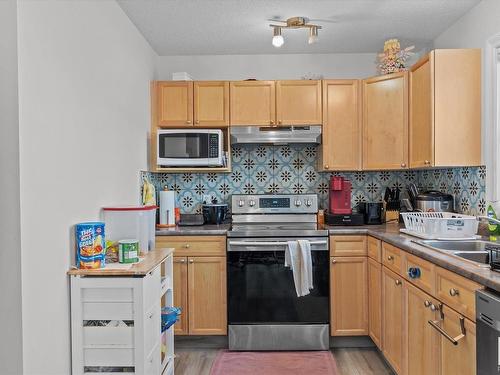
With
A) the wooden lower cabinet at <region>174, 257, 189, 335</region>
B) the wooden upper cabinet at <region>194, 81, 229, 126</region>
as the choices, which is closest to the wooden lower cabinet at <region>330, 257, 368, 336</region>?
the wooden lower cabinet at <region>174, 257, 189, 335</region>

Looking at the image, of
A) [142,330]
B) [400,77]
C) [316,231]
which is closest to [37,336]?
[142,330]

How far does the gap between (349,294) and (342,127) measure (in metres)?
1.37

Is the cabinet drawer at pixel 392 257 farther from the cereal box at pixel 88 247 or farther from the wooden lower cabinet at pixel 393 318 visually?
the cereal box at pixel 88 247

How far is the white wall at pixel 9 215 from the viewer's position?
1.52m

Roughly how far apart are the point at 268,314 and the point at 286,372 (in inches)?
17.8

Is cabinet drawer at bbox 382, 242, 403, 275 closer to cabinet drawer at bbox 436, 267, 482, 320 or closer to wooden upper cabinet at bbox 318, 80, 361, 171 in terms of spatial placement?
cabinet drawer at bbox 436, 267, 482, 320

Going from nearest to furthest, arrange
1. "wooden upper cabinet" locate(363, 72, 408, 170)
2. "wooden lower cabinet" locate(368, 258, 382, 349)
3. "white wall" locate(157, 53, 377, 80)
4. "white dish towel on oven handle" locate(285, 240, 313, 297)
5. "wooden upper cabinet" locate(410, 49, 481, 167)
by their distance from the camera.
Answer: "wooden upper cabinet" locate(410, 49, 481, 167) < "wooden lower cabinet" locate(368, 258, 382, 349) < "white dish towel on oven handle" locate(285, 240, 313, 297) < "wooden upper cabinet" locate(363, 72, 408, 170) < "white wall" locate(157, 53, 377, 80)

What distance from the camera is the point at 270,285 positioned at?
120 inches

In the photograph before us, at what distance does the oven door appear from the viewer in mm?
3035

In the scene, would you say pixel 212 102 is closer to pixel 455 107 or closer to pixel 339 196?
pixel 339 196

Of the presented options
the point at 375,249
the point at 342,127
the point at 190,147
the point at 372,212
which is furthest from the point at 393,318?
the point at 190,147

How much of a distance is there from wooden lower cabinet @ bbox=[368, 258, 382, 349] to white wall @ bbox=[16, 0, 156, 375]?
1.84 meters

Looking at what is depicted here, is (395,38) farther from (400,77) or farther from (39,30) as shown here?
(39,30)

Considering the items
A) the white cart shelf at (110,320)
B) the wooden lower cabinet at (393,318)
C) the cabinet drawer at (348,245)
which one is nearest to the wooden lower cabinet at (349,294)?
the cabinet drawer at (348,245)
